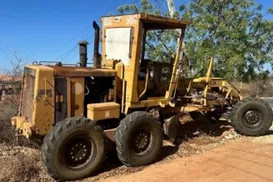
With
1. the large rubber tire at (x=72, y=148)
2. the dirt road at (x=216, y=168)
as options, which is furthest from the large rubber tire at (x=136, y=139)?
the large rubber tire at (x=72, y=148)

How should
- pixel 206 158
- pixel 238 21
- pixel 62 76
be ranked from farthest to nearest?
pixel 238 21 → pixel 206 158 → pixel 62 76

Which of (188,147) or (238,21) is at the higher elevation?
(238,21)

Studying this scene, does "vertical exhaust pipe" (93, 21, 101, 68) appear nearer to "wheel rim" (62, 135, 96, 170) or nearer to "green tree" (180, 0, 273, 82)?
"wheel rim" (62, 135, 96, 170)

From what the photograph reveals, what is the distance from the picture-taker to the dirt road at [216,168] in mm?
6801

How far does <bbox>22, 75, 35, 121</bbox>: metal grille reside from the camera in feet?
24.2

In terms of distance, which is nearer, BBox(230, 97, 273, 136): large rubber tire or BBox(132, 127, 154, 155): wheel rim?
BBox(132, 127, 154, 155): wheel rim

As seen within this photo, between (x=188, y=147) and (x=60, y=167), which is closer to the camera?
(x=60, y=167)

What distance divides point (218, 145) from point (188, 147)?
0.87 metres

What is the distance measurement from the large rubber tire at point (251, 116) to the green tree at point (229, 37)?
430cm

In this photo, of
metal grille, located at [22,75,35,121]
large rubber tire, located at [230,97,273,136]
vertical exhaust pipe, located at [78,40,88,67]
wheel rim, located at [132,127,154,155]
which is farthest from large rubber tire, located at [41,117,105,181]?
large rubber tire, located at [230,97,273,136]

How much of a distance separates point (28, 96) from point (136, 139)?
92.6 inches

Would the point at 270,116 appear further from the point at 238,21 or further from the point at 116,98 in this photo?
the point at 238,21

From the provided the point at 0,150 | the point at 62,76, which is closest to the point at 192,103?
the point at 62,76

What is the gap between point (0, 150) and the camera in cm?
810
